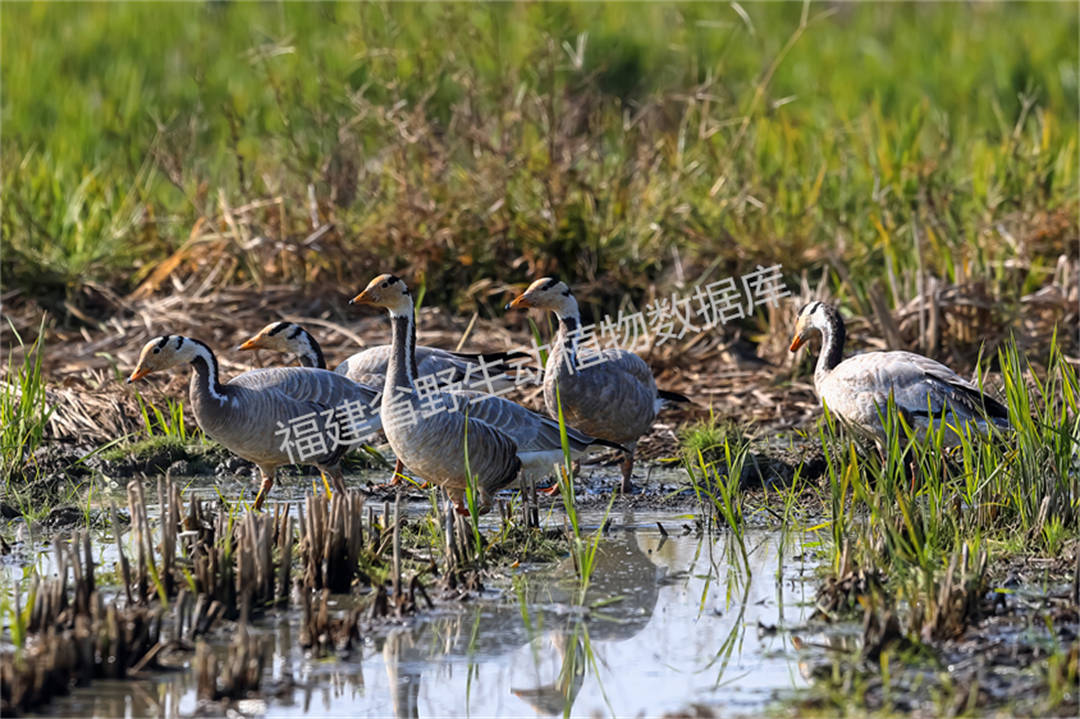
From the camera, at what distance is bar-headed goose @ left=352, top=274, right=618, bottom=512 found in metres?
7.25

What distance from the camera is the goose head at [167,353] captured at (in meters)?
8.05

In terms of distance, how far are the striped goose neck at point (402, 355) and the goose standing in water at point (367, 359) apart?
1145 millimetres

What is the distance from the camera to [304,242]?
11.0 metres

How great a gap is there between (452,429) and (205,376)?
1.48 m

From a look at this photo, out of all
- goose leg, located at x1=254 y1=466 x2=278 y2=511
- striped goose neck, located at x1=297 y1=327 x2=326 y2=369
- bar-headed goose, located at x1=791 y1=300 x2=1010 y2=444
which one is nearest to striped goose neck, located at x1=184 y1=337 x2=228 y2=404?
goose leg, located at x1=254 y1=466 x2=278 y2=511

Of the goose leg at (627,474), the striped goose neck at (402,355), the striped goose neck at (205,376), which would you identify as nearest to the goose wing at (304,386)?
the striped goose neck at (205,376)

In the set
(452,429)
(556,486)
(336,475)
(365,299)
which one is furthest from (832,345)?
(336,475)

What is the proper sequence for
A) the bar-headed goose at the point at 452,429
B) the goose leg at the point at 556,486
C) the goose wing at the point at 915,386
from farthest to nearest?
the goose wing at the point at 915,386 → the goose leg at the point at 556,486 → the bar-headed goose at the point at 452,429

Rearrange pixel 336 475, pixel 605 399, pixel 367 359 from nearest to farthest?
pixel 336 475
pixel 605 399
pixel 367 359

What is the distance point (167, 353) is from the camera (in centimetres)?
812

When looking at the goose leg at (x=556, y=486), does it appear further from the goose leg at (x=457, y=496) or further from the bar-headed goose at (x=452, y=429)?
the goose leg at (x=457, y=496)

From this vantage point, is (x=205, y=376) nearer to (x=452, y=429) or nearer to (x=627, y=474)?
(x=452, y=429)

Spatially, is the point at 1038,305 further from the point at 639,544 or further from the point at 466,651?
the point at 466,651

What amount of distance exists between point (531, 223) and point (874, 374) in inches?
143
